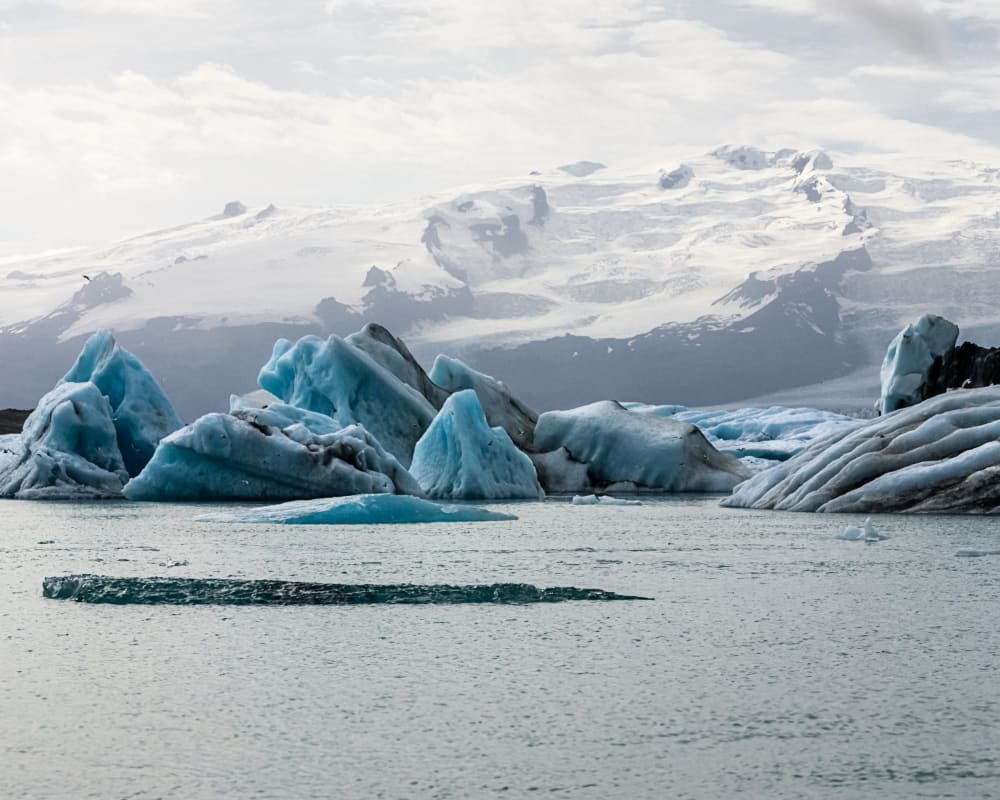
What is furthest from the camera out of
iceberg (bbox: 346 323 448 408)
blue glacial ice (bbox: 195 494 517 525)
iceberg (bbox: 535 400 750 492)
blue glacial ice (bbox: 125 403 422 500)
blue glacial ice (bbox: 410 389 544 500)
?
iceberg (bbox: 346 323 448 408)

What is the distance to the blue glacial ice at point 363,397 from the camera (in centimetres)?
3500

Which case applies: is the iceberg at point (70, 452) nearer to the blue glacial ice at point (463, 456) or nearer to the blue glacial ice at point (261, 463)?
the blue glacial ice at point (261, 463)

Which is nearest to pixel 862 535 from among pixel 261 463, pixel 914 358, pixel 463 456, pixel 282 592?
pixel 282 592

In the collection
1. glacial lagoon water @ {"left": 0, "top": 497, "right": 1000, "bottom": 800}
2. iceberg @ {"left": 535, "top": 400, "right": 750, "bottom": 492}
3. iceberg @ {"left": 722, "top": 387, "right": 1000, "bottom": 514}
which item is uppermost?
glacial lagoon water @ {"left": 0, "top": 497, "right": 1000, "bottom": 800}

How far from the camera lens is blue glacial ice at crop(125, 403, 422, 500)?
92.2 ft

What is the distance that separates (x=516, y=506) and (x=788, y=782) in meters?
24.0

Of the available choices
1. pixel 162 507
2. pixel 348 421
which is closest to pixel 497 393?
pixel 348 421

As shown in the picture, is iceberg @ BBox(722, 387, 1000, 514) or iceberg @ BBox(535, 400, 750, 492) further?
iceberg @ BBox(535, 400, 750, 492)

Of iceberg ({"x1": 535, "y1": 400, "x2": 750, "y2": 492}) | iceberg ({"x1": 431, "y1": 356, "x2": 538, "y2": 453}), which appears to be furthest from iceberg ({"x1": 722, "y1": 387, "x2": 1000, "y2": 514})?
iceberg ({"x1": 431, "y1": 356, "x2": 538, "y2": 453})

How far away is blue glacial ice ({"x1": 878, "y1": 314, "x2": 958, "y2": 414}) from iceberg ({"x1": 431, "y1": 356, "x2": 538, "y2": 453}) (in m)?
11.8

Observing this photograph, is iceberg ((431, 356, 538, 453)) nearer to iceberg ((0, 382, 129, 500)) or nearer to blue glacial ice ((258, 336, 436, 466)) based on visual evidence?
blue glacial ice ((258, 336, 436, 466))

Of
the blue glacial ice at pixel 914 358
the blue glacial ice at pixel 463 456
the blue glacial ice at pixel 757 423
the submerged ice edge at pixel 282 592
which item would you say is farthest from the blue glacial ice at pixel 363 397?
the blue glacial ice at pixel 757 423

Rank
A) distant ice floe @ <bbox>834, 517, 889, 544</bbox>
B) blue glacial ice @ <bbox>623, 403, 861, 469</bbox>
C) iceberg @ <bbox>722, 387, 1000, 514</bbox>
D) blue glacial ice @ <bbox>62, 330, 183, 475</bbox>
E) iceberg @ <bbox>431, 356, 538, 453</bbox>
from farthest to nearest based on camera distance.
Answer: blue glacial ice @ <bbox>623, 403, 861, 469</bbox> < iceberg @ <bbox>431, 356, 538, 453</bbox> < blue glacial ice @ <bbox>62, 330, 183, 475</bbox> < iceberg @ <bbox>722, 387, 1000, 514</bbox> < distant ice floe @ <bbox>834, 517, 889, 544</bbox>

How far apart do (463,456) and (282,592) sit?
20813 mm
